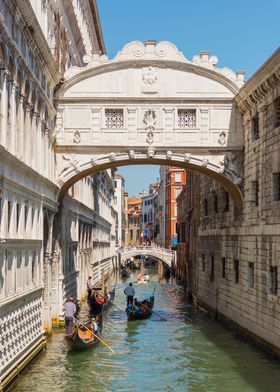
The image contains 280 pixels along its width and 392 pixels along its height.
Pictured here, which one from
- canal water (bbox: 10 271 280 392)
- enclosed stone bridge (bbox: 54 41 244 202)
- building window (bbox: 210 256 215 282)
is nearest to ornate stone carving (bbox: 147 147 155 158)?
enclosed stone bridge (bbox: 54 41 244 202)

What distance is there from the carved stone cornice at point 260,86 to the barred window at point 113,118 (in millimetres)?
3258

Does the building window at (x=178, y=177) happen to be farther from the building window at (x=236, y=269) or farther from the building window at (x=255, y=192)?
the building window at (x=255, y=192)

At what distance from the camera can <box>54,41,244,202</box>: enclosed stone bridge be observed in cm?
1884

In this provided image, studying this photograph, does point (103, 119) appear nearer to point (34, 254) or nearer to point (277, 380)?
point (34, 254)

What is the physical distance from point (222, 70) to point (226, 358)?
308 inches

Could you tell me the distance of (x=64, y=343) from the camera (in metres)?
17.2

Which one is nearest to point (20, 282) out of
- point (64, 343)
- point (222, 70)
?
point (64, 343)

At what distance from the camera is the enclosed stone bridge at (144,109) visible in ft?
61.8

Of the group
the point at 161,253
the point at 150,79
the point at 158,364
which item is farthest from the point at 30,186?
the point at 161,253

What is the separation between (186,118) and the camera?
19.1 metres

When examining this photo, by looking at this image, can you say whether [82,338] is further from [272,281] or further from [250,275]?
[250,275]

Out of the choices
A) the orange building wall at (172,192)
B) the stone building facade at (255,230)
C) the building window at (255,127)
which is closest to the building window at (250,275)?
the stone building facade at (255,230)

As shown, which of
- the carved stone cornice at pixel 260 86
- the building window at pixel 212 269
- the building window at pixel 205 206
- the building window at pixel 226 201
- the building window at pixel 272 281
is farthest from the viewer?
the building window at pixel 205 206

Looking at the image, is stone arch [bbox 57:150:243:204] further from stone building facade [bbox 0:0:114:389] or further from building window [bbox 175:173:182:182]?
building window [bbox 175:173:182:182]
